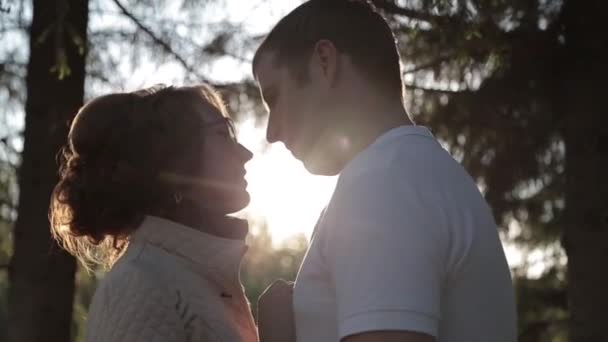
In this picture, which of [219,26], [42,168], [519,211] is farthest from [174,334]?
[519,211]

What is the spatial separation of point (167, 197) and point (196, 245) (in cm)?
18

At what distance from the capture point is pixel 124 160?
2756 mm

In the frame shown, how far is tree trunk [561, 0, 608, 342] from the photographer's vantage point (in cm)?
589

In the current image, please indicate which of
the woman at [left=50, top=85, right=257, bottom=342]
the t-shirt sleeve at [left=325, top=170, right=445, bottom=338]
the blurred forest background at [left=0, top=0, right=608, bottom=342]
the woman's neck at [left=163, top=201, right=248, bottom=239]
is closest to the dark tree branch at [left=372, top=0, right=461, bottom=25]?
the blurred forest background at [left=0, top=0, right=608, bottom=342]

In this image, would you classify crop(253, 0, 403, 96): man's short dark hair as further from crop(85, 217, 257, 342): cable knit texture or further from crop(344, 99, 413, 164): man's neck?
crop(85, 217, 257, 342): cable knit texture

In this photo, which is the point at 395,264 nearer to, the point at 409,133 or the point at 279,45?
the point at 409,133

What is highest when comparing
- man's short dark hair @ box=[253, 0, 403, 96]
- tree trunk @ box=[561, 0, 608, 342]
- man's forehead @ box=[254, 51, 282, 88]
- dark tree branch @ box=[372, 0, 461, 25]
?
dark tree branch @ box=[372, 0, 461, 25]

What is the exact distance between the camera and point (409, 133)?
1896 millimetres

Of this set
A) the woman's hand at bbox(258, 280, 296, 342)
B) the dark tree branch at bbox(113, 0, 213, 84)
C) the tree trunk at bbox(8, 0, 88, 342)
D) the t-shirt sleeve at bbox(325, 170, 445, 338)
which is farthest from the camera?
the dark tree branch at bbox(113, 0, 213, 84)

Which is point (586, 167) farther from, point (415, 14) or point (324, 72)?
point (324, 72)

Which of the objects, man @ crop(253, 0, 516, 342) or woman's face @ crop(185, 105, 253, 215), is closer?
man @ crop(253, 0, 516, 342)

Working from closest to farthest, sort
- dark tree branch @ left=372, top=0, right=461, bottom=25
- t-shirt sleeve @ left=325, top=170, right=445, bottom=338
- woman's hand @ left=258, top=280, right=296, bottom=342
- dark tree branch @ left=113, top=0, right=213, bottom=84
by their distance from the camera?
t-shirt sleeve @ left=325, top=170, right=445, bottom=338, woman's hand @ left=258, top=280, right=296, bottom=342, dark tree branch @ left=113, top=0, right=213, bottom=84, dark tree branch @ left=372, top=0, right=461, bottom=25

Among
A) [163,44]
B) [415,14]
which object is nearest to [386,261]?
[163,44]

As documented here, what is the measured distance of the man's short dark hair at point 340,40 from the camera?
6.45ft
